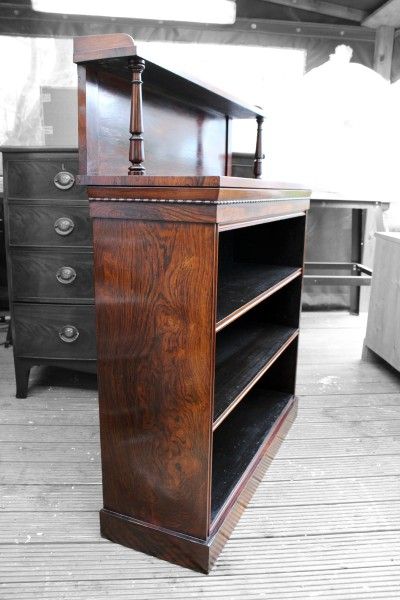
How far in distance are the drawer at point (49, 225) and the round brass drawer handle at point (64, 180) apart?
0.27 feet

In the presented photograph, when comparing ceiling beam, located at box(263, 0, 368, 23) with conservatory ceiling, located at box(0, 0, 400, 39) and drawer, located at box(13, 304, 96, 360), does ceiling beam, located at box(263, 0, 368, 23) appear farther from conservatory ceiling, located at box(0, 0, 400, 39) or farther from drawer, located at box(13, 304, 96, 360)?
drawer, located at box(13, 304, 96, 360)

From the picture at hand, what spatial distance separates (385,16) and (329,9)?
0.40m

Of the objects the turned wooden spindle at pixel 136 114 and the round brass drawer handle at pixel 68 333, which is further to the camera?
the round brass drawer handle at pixel 68 333

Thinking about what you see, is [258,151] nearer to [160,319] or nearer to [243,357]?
[243,357]

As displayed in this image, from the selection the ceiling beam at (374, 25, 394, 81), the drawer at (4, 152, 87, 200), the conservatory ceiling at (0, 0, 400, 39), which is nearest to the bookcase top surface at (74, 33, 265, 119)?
the drawer at (4, 152, 87, 200)

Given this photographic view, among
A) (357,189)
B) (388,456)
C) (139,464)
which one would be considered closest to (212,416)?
(139,464)

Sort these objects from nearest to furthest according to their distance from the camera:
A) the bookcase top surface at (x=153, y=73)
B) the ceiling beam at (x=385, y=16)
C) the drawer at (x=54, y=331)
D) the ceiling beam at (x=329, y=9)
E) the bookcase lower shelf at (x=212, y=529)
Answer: the bookcase top surface at (x=153, y=73), the bookcase lower shelf at (x=212, y=529), the drawer at (x=54, y=331), the ceiling beam at (x=385, y=16), the ceiling beam at (x=329, y=9)

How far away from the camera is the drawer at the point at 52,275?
228 cm

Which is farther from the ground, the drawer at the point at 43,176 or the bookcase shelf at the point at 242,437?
the drawer at the point at 43,176

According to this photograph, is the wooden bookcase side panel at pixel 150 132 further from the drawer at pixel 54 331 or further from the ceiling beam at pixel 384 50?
the ceiling beam at pixel 384 50

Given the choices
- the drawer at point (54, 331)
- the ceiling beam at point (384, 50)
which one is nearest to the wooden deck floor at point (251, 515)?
the drawer at point (54, 331)

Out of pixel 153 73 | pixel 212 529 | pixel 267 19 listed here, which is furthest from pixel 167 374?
pixel 267 19

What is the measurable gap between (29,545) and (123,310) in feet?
2.50

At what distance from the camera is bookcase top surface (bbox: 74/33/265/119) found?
1218 mm
